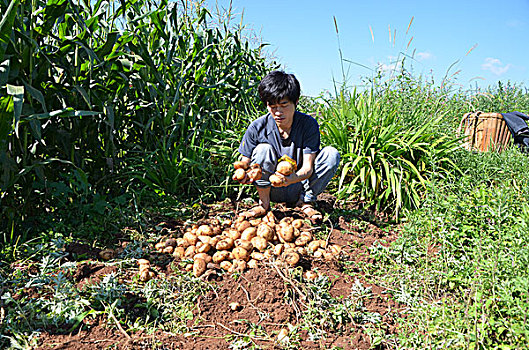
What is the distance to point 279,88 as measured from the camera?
260 cm

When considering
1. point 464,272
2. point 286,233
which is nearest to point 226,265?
point 286,233

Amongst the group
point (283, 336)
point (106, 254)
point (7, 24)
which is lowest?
point (283, 336)

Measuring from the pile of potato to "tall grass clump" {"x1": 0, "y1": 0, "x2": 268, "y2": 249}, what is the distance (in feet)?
2.28

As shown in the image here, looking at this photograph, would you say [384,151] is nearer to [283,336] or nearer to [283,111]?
[283,111]

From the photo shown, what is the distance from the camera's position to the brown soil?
1829 millimetres

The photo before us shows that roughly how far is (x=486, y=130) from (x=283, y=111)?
14.1ft

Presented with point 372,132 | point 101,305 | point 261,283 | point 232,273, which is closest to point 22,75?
point 101,305

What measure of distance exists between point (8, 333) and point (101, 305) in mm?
410

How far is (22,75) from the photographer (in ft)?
7.68

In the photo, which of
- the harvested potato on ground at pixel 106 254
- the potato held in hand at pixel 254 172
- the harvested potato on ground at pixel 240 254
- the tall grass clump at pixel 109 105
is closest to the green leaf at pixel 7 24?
the tall grass clump at pixel 109 105

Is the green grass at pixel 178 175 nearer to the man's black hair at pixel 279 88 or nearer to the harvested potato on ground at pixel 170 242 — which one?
the harvested potato on ground at pixel 170 242

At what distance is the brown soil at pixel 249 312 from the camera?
1.83 m

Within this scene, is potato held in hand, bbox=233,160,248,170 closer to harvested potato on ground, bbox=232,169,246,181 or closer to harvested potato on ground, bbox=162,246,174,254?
harvested potato on ground, bbox=232,169,246,181

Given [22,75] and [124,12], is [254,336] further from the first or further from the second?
[124,12]
